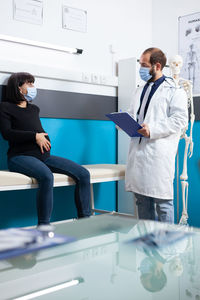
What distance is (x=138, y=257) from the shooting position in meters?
0.80

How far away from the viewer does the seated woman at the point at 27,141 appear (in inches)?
108

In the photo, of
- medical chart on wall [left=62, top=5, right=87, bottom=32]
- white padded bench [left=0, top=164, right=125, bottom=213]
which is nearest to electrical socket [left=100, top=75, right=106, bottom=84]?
medical chart on wall [left=62, top=5, right=87, bottom=32]

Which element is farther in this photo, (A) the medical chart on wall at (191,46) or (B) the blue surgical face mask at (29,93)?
(A) the medical chart on wall at (191,46)

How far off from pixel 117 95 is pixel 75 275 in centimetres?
322

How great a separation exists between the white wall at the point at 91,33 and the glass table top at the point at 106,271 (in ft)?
8.63

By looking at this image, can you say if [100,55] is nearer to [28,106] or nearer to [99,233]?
[28,106]

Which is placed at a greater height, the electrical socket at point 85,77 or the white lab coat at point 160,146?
the electrical socket at point 85,77

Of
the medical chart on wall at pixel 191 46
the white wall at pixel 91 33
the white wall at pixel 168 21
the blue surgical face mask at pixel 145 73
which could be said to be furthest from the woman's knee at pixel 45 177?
the white wall at pixel 168 21

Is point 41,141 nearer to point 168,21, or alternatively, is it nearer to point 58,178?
point 58,178

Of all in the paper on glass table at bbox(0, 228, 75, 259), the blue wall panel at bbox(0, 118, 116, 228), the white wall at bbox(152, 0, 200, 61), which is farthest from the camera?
the white wall at bbox(152, 0, 200, 61)

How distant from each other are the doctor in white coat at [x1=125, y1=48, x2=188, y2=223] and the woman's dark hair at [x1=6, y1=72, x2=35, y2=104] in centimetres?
86

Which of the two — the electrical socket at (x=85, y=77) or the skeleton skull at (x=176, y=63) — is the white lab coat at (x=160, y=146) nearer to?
the skeleton skull at (x=176, y=63)

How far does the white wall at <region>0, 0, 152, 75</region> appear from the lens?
10.7 ft

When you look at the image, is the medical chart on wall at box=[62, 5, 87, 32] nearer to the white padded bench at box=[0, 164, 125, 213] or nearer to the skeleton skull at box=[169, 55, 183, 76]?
the skeleton skull at box=[169, 55, 183, 76]
